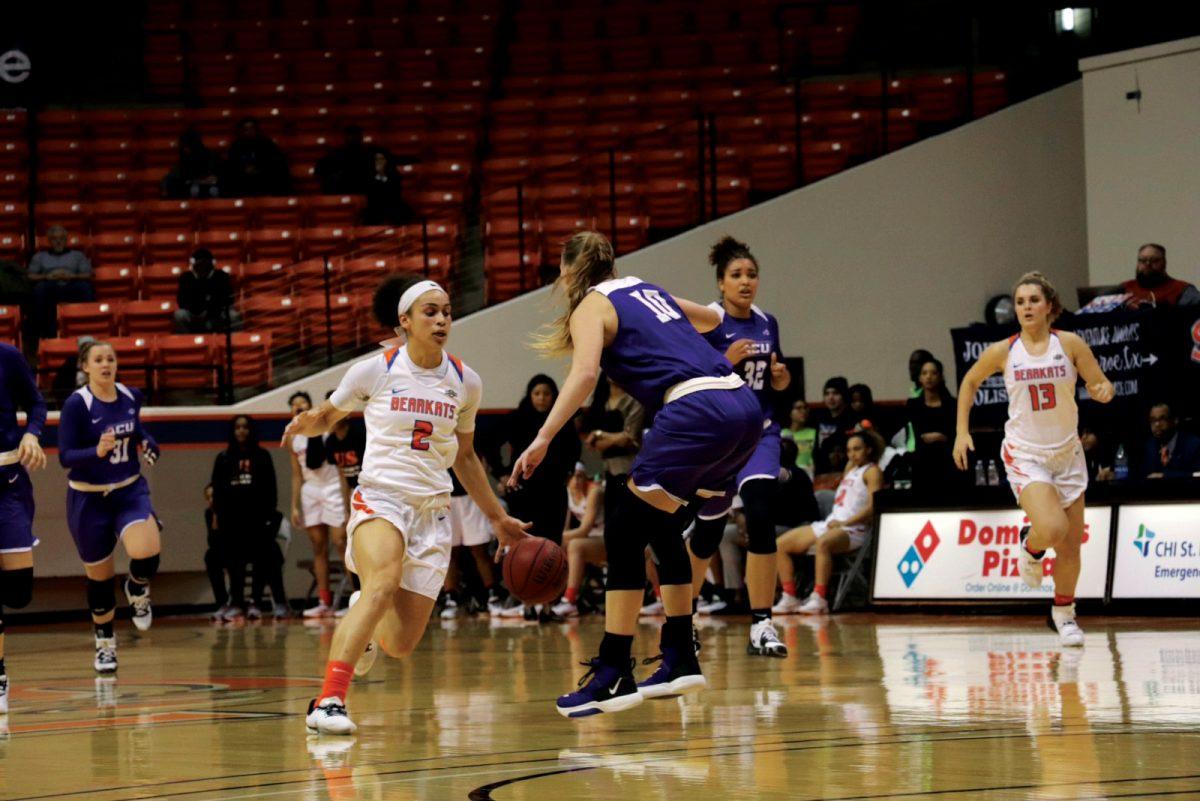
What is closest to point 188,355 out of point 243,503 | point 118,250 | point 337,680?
point 243,503

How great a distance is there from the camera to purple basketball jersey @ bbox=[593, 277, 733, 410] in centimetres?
643

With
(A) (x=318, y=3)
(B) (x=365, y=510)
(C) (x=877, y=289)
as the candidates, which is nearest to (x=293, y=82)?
(A) (x=318, y=3)

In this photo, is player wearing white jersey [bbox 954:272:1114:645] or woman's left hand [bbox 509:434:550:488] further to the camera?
player wearing white jersey [bbox 954:272:1114:645]

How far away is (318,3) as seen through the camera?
24.8 meters

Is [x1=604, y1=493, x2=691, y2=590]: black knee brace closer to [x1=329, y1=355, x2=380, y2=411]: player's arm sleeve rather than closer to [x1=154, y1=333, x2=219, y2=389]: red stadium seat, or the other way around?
[x1=329, y1=355, x2=380, y2=411]: player's arm sleeve

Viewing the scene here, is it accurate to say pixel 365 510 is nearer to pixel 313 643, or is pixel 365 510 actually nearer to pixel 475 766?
pixel 475 766

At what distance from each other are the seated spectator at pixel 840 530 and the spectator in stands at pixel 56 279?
8723mm

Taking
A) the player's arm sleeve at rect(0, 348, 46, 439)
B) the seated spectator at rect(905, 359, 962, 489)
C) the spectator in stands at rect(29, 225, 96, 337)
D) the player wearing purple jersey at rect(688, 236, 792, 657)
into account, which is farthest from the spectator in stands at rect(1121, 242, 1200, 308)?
the spectator in stands at rect(29, 225, 96, 337)

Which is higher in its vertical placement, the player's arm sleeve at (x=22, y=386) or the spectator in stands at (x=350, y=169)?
the spectator in stands at (x=350, y=169)

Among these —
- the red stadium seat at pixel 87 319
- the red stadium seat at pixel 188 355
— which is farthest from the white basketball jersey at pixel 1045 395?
the red stadium seat at pixel 87 319

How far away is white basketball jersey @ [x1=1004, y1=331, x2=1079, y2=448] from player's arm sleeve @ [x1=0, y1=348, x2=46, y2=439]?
542cm

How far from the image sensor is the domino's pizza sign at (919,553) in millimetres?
13203

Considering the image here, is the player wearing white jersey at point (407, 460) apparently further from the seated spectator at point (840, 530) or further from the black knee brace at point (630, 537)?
the seated spectator at point (840, 530)

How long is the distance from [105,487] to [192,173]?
10846 mm
